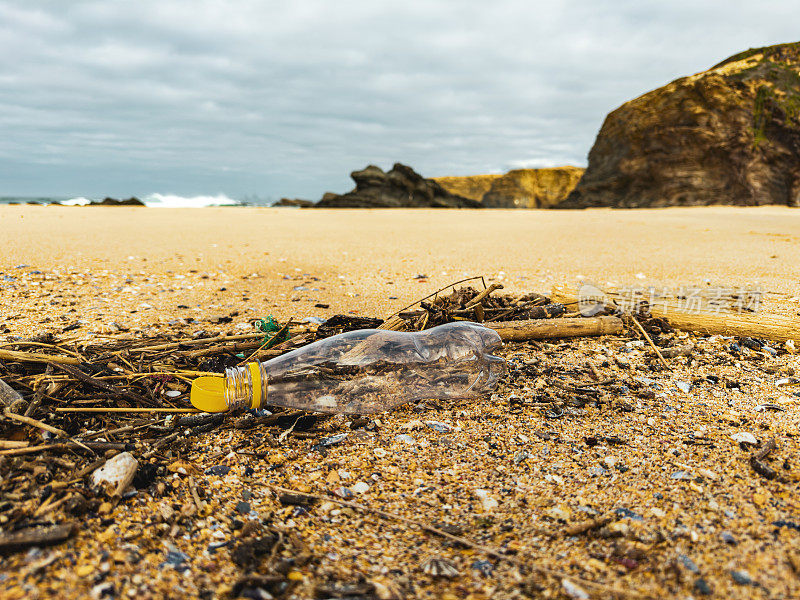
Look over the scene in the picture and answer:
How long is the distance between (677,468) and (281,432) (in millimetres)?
1309

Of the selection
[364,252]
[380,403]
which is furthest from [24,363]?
[364,252]

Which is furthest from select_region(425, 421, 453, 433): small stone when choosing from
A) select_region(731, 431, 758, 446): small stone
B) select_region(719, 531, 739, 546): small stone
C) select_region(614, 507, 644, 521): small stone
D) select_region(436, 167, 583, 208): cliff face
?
select_region(436, 167, 583, 208): cliff face

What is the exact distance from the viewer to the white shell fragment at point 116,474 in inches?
50.1

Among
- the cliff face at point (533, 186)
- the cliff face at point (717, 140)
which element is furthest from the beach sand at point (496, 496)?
the cliff face at point (533, 186)

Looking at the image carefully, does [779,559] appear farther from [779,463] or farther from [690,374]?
[690,374]

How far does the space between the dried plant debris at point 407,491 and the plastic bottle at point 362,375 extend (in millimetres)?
91

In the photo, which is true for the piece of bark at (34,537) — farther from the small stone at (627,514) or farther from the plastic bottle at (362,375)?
the small stone at (627,514)

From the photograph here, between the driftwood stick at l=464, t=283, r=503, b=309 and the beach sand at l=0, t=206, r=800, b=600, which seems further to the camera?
the driftwood stick at l=464, t=283, r=503, b=309

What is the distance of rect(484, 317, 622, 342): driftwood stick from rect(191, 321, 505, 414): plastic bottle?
1.22ft

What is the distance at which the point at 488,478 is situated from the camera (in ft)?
4.81

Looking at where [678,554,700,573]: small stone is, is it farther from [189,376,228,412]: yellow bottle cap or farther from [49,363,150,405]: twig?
[49,363,150,405]: twig

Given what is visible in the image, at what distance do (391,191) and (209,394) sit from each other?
1264 inches

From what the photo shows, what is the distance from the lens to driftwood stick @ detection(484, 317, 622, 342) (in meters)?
2.56

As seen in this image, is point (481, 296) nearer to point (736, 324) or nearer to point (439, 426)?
point (439, 426)
